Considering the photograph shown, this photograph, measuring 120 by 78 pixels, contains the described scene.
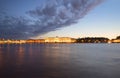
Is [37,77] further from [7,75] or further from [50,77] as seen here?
[7,75]

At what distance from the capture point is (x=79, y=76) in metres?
19.5

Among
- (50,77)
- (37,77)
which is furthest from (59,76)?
(37,77)

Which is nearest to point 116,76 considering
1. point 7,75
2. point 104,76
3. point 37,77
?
point 104,76

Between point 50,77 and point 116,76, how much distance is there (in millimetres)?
6534

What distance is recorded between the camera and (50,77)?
1900 centimetres

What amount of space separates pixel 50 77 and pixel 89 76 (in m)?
3.82

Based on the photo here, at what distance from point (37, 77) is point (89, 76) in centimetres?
507

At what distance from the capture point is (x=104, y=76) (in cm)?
1925

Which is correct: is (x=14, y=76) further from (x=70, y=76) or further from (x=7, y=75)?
(x=70, y=76)

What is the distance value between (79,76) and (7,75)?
7154 millimetres

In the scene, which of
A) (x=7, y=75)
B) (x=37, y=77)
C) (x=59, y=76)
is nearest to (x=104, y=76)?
(x=59, y=76)

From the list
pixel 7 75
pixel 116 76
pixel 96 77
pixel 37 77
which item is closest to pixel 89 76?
pixel 96 77

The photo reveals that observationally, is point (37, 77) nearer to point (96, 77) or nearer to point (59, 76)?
point (59, 76)

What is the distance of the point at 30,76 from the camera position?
19078 millimetres
